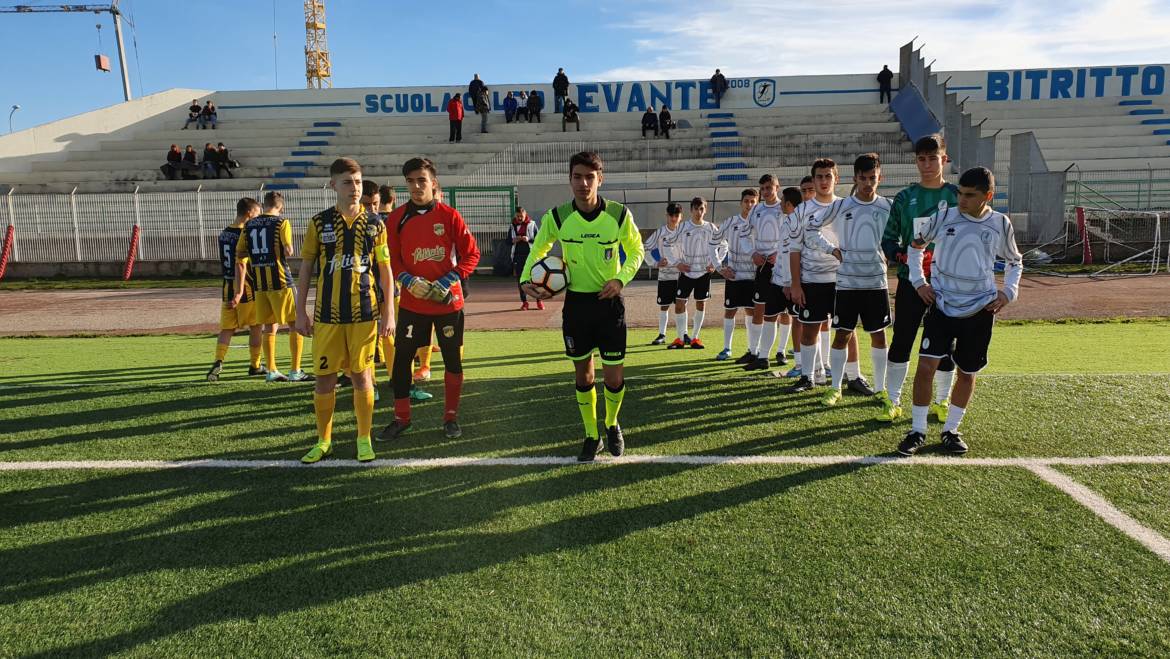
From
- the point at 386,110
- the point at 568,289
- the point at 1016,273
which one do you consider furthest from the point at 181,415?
the point at 386,110

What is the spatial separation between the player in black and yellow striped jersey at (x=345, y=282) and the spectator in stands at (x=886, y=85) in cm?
3145

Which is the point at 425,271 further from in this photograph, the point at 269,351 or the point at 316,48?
the point at 316,48

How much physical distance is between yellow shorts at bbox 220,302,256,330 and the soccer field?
1662 mm

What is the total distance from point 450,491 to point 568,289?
59.9 inches

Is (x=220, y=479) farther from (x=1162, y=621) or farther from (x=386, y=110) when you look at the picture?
(x=386, y=110)

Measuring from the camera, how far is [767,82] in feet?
107

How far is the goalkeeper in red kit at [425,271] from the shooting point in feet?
17.8

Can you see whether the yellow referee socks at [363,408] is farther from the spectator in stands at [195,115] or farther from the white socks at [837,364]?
the spectator in stands at [195,115]

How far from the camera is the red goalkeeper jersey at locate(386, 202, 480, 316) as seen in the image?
214 inches

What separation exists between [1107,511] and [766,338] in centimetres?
425

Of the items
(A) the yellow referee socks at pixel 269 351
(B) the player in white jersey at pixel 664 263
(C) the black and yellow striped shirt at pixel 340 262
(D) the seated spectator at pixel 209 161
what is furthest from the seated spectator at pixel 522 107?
(C) the black and yellow striped shirt at pixel 340 262

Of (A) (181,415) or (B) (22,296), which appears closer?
(A) (181,415)

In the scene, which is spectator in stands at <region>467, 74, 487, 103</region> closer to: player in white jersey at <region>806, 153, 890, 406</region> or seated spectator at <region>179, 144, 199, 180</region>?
seated spectator at <region>179, 144, 199, 180</region>

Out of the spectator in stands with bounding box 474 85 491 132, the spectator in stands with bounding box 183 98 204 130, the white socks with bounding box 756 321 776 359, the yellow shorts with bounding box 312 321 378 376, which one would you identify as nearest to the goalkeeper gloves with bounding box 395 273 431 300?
the yellow shorts with bounding box 312 321 378 376
